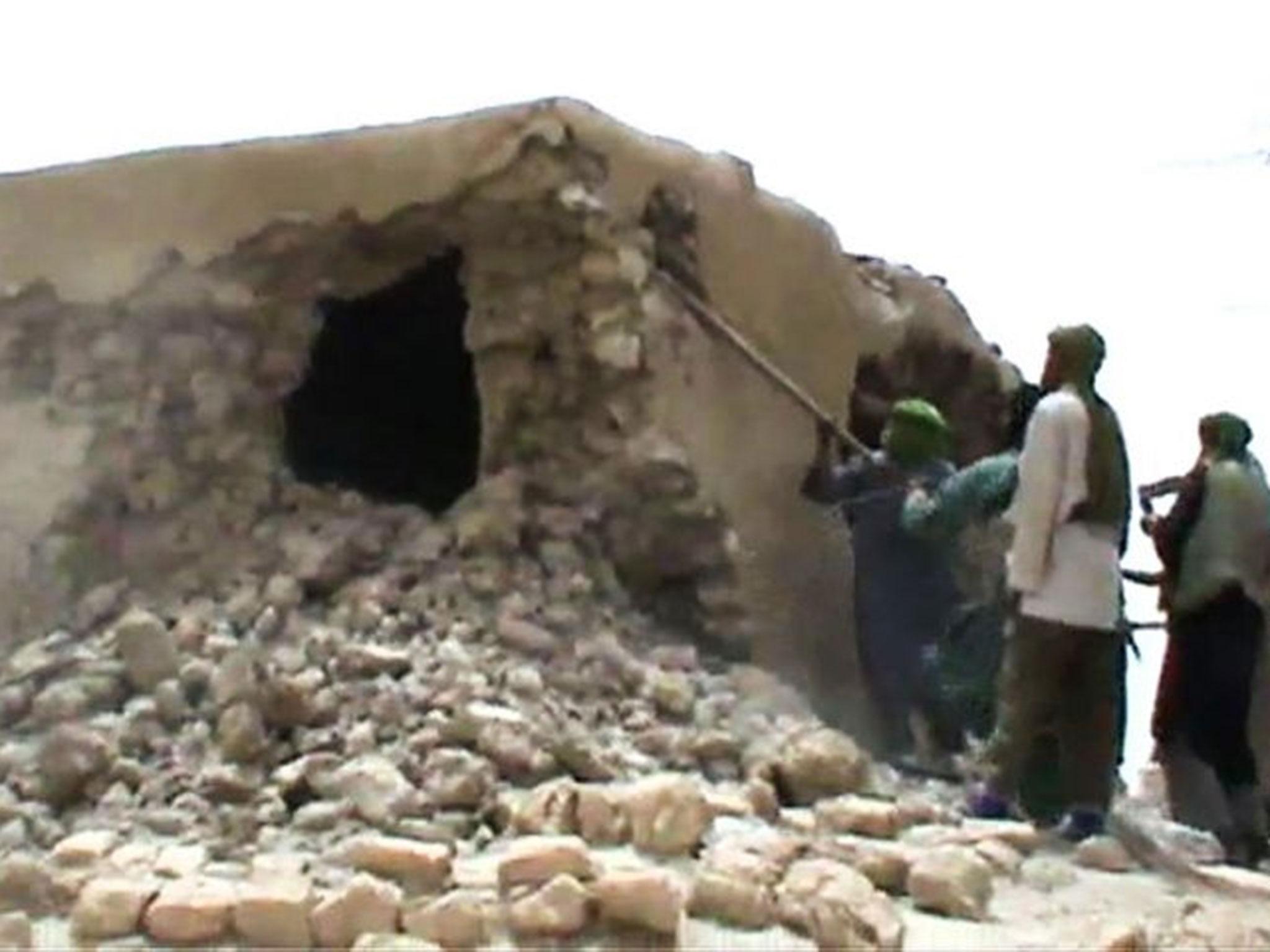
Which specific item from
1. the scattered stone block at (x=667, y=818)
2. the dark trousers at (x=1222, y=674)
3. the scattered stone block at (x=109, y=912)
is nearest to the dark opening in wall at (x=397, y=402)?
the scattered stone block at (x=667, y=818)

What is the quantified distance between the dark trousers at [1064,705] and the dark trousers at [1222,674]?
0.40m

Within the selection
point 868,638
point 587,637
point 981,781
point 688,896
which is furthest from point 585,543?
point 688,896

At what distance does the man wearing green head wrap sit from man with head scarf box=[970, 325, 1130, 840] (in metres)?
0.72

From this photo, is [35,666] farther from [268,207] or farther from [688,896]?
[688,896]

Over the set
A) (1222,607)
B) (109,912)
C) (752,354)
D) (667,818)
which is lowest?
(109,912)

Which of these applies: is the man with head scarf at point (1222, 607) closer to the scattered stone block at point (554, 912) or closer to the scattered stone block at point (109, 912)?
the scattered stone block at point (554, 912)

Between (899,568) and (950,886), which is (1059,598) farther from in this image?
(899,568)

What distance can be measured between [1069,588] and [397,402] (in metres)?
2.55

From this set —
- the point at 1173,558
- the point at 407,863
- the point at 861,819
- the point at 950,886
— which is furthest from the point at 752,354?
the point at 407,863

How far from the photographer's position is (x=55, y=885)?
3.41m

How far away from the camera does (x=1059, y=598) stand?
12.7 feet

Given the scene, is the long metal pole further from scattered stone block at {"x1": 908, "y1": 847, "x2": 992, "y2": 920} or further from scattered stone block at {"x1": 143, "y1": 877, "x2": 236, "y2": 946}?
scattered stone block at {"x1": 143, "y1": 877, "x2": 236, "y2": 946}

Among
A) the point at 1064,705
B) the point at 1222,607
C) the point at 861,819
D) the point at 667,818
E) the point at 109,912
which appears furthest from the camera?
the point at 1222,607

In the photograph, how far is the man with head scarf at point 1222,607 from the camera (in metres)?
4.32
